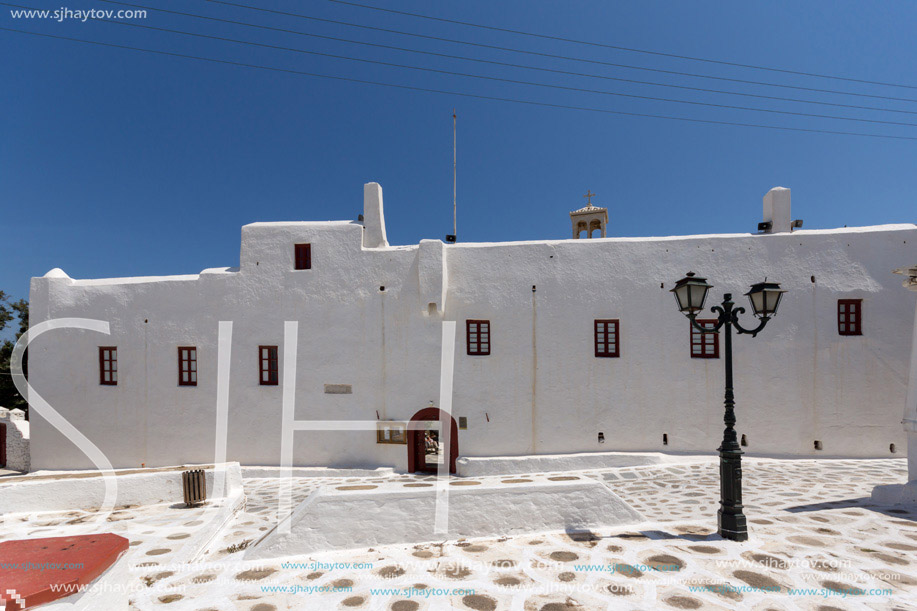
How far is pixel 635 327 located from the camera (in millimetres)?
11820

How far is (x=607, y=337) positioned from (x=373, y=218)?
7.44 metres

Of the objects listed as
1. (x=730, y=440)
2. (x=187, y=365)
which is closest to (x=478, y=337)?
(x=730, y=440)

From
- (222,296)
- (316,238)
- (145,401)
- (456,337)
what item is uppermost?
(316,238)

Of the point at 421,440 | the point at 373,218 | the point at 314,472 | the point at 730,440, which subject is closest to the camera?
the point at 730,440

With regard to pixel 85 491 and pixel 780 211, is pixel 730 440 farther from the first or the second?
pixel 85 491

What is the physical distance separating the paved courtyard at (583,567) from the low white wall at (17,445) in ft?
27.6

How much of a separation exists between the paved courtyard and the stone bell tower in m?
10.4

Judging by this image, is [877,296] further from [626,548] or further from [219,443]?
[219,443]

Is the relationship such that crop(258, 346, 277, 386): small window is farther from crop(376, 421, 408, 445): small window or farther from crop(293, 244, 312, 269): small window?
crop(376, 421, 408, 445): small window

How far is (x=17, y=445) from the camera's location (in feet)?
45.9

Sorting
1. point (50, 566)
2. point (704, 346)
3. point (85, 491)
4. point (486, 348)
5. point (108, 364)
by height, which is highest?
point (704, 346)

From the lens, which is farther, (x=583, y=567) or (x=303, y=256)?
(x=303, y=256)

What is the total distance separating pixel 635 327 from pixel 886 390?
253 inches

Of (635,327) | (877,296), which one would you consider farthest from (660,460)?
(877,296)
